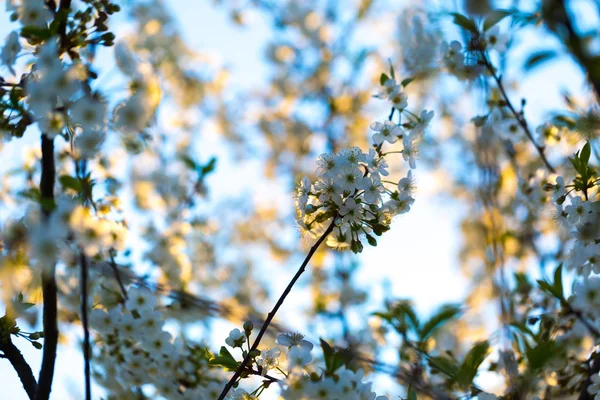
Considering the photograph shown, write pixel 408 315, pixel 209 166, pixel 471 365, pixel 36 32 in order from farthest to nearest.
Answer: pixel 209 166 < pixel 408 315 < pixel 471 365 < pixel 36 32

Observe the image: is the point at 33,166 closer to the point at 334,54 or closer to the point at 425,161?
the point at 334,54

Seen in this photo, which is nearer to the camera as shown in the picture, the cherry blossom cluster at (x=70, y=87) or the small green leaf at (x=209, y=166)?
the cherry blossom cluster at (x=70, y=87)

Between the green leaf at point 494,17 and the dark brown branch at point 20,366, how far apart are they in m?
1.57

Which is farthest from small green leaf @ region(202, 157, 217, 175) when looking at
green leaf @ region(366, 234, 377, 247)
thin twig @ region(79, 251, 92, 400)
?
thin twig @ region(79, 251, 92, 400)

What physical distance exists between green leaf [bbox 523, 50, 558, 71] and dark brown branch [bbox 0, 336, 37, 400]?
138 cm

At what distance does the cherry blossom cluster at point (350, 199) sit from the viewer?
67.9 inches

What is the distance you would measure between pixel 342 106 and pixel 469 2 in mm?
Answer: 4699

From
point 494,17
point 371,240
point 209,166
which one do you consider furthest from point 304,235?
point 209,166

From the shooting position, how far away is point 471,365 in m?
2.01

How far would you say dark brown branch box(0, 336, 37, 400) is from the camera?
5.39 feet

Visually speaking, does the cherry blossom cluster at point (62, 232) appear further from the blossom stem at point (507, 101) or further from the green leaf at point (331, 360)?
the blossom stem at point (507, 101)

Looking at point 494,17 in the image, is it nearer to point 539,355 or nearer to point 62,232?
point 539,355

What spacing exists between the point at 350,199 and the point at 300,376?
0.46m

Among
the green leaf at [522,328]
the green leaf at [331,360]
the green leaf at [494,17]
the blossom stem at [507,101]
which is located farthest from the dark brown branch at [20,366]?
the blossom stem at [507,101]
